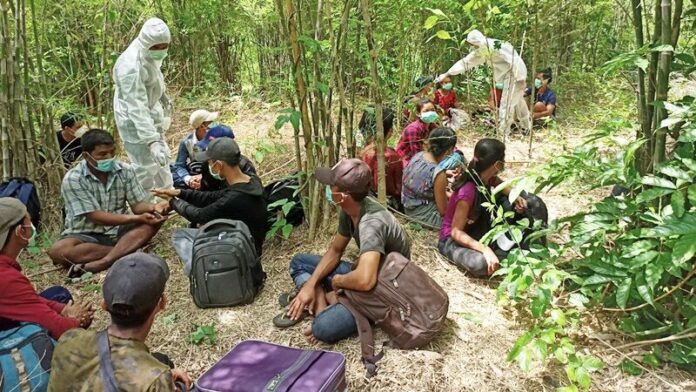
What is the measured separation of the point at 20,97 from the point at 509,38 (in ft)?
19.0

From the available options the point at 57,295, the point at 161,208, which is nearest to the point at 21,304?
the point at 57,295

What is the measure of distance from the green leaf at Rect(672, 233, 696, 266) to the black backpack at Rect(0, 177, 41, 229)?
351 cm

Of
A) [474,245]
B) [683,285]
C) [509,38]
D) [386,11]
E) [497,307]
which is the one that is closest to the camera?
[683,285]

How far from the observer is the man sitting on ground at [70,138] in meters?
4.36

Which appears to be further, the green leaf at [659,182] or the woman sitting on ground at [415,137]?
the woman sitting on ground at [415,137]

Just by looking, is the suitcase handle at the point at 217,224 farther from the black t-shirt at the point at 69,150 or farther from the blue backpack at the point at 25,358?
the black t-shirt at the point at 69,150

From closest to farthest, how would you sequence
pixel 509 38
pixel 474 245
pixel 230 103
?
1. pixel 474 245
2. pixel 509 38
3. pixel 230 103

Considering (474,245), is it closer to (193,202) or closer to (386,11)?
(193,202)

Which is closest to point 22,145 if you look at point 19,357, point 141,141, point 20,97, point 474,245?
point 20,97

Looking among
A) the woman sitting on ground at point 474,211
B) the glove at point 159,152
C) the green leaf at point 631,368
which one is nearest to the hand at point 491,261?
the woman sitting on ground at point 474,211

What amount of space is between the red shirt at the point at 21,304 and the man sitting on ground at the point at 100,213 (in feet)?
3.83

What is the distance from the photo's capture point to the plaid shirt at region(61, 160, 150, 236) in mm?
3324

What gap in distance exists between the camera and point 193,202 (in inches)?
134

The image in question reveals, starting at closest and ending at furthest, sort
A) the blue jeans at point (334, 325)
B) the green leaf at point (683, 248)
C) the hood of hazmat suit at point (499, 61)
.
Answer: the green leaf at point (683, 248) < the blue jeans at point (334, 325) < the hood of hazmat suit at point (499, 61)
